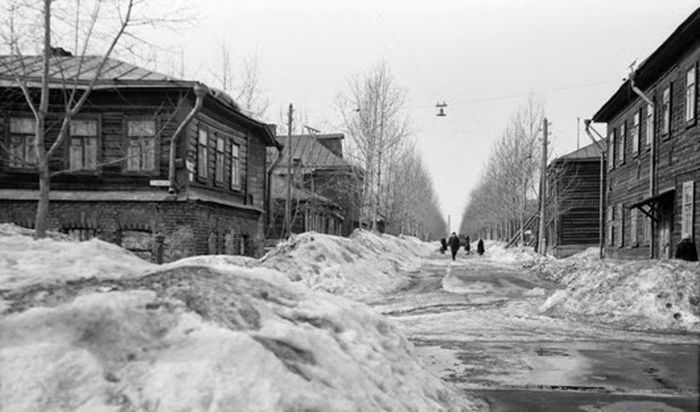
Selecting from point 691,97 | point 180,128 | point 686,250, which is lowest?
point 686,250

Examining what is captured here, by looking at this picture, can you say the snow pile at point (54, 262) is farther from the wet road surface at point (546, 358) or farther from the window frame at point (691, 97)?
the window frame at point (691, 97)

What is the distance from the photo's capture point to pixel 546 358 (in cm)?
745

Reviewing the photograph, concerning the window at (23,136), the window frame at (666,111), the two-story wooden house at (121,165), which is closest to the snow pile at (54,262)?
the two-story wooden house at (121,165)

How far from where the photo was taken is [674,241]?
60.3 ft

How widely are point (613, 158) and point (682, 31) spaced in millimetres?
12585

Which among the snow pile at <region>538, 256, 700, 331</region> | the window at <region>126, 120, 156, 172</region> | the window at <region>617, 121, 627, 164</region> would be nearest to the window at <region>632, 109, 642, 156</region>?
the window at <region>617, 121, 627, 164</region>

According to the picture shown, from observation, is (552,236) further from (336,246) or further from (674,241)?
(336,246)

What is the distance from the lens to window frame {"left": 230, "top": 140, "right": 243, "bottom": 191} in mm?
23289

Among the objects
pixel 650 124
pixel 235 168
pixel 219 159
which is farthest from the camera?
pixel 235 168

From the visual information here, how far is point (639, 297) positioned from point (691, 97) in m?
8.37

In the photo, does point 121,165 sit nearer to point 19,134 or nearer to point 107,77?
point 107,77

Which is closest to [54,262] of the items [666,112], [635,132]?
[666,112]

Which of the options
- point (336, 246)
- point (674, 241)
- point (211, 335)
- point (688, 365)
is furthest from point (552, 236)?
point (211, 335)

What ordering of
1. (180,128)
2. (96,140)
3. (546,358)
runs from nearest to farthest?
(546,358) → (180,128) → (96,140)
